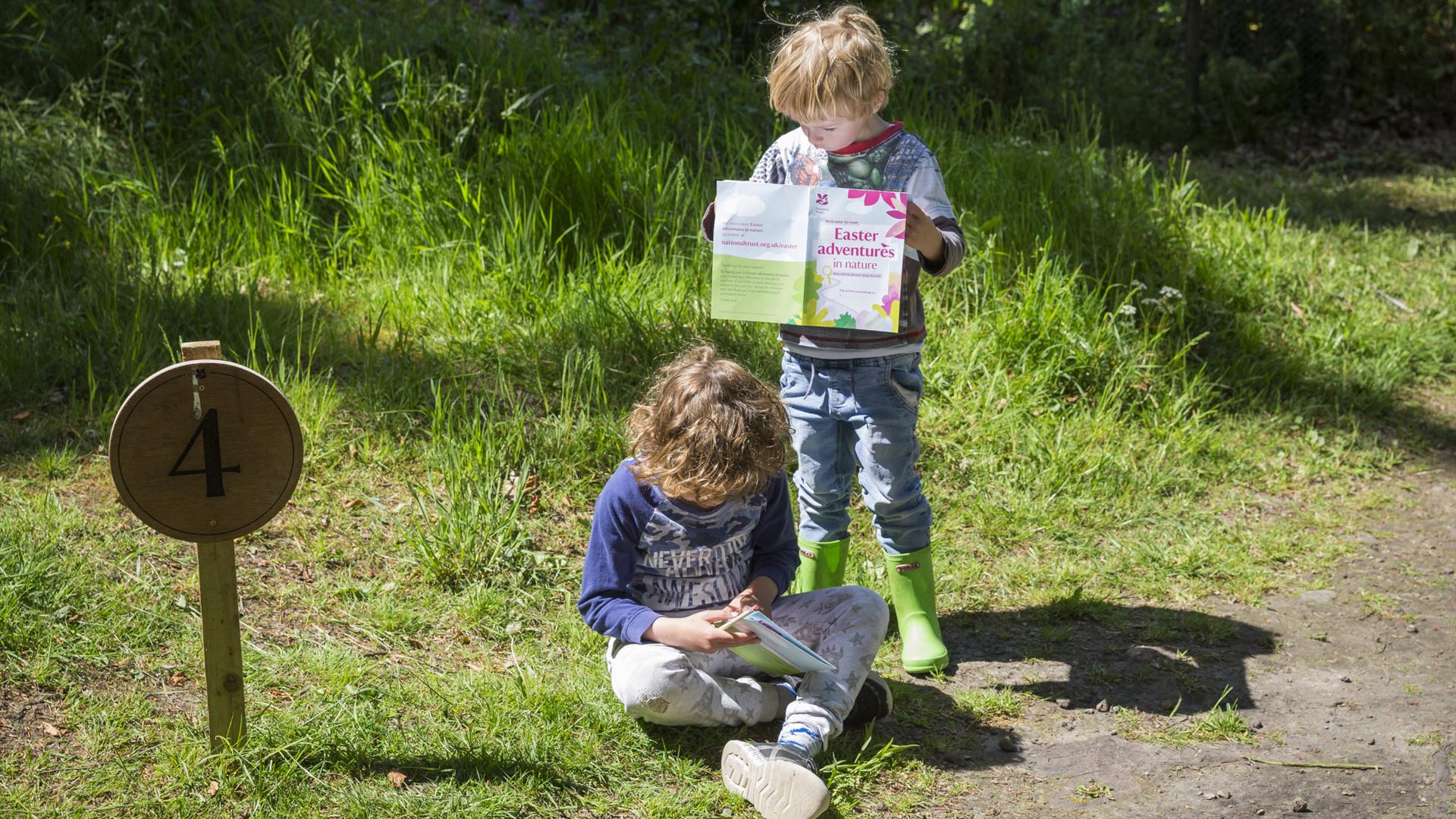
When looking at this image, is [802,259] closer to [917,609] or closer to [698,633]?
[698,633]

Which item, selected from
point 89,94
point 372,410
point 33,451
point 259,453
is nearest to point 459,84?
point 89,94

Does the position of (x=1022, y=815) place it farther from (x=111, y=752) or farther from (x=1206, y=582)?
(x=111, y=752)

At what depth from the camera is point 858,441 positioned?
3.15 m

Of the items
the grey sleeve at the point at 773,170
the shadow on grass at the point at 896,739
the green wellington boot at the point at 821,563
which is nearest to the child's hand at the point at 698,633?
the shadow on grass at the point at 896,739

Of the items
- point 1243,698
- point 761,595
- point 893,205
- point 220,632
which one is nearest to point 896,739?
point 761,595

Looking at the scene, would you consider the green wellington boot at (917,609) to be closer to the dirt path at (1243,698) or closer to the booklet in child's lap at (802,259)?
the dirt path at (1243,698)

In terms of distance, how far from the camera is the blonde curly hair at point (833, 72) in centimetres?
279

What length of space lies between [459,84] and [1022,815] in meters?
4.43

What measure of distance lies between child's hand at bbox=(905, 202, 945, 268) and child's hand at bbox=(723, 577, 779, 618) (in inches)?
34.4

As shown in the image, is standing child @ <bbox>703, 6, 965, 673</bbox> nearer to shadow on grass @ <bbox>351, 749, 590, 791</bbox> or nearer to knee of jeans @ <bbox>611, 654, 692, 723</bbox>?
knee of jeans @ <bbox>611, 654, 692, 723</bbox>

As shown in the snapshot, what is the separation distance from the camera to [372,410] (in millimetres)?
4293

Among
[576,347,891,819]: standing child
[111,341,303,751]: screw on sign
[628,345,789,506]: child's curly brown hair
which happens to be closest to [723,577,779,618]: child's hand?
[576,347,891,819]: standing child

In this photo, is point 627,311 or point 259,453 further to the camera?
point 627,311

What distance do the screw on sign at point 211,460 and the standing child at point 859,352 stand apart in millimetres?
1258
